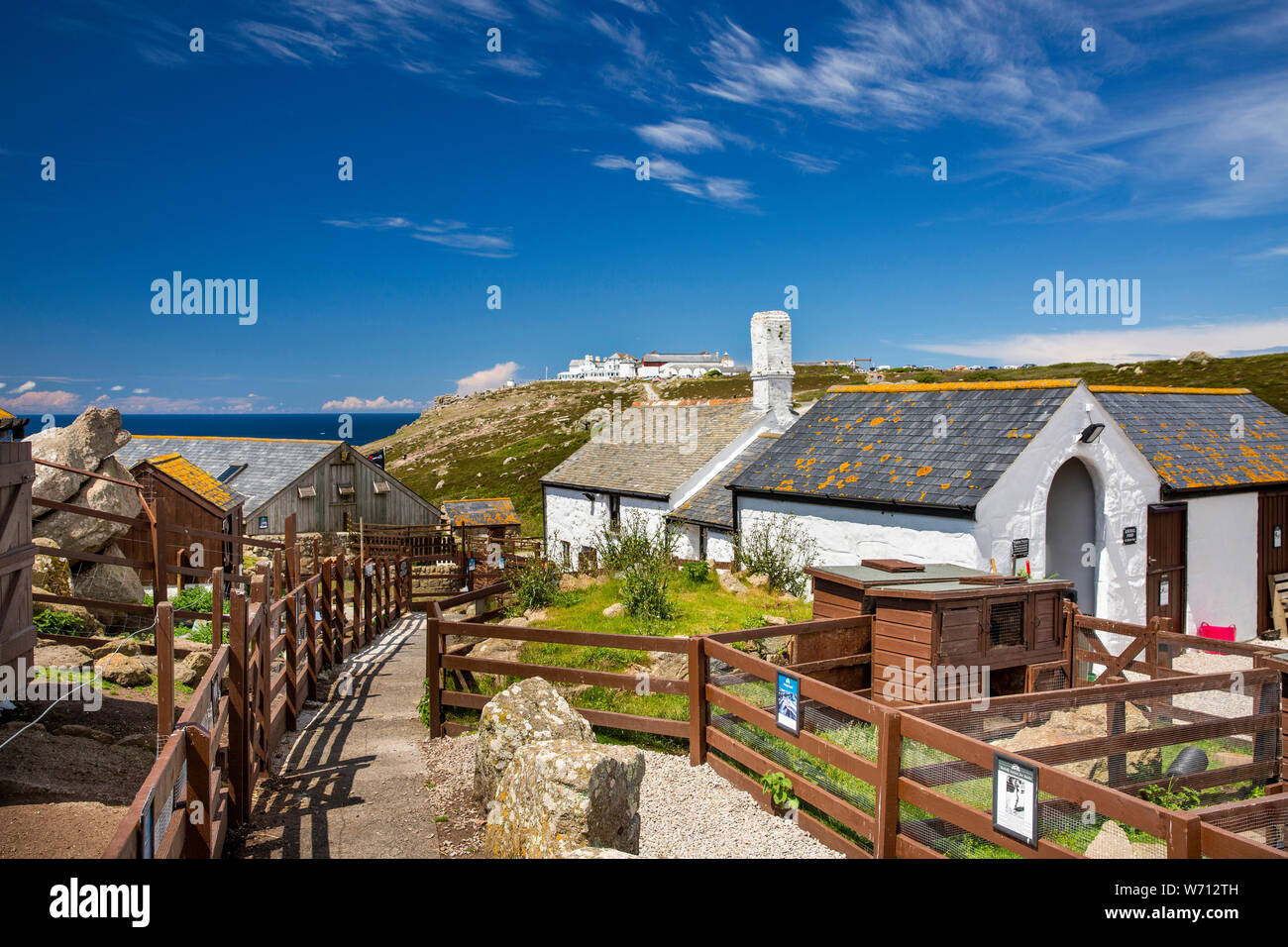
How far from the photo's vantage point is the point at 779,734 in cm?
681

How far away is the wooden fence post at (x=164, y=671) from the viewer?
486 centimetres

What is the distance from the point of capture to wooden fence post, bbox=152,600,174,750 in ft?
15.9

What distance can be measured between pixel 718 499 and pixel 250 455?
25.8m

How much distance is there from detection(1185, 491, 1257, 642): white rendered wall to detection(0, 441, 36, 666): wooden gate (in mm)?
19048

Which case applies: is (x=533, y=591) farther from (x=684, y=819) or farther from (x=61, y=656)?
(x=684, y=819)

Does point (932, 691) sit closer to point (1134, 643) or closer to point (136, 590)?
point (1134, 643)

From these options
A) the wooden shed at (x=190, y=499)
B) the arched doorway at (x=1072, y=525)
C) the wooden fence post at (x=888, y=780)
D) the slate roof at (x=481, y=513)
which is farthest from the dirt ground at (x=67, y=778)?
the slate roof at (x=481, y=513)

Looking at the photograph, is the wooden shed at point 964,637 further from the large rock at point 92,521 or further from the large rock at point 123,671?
the large rock at point 92,521

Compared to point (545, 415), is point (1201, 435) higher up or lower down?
lower down

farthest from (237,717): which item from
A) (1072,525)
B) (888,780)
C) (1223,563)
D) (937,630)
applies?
(1223,563)

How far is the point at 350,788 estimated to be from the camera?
7434mm

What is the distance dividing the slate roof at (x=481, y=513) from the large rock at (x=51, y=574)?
20.6m

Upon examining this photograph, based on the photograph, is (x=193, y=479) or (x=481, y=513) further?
(x=481, y=513)

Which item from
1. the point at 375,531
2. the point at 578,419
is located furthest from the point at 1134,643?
the point at 578,419
